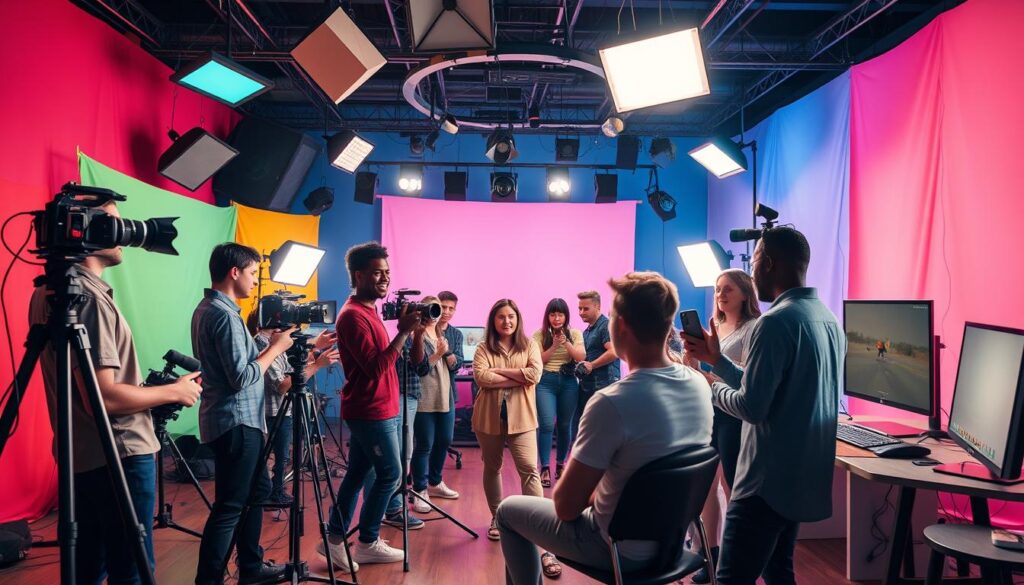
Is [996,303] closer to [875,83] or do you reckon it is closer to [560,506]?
[875,83]

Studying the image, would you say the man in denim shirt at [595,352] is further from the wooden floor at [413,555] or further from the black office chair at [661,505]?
the black office chair at [661,505]

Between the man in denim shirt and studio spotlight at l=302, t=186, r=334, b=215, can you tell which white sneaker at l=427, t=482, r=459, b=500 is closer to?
the man in denim shirt

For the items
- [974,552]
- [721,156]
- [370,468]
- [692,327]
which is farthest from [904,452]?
[721,156]

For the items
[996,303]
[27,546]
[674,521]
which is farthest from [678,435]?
[27,546]

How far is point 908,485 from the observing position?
1.91 m

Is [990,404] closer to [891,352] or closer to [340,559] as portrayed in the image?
[891,352]

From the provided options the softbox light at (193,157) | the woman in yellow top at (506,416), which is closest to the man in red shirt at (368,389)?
the woman in yellow top at (506,416)

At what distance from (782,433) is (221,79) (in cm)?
425

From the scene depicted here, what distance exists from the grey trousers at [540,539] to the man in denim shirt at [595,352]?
2442mm

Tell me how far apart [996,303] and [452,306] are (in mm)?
3465

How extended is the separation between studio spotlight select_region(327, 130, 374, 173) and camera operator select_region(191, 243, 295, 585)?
11.0ft

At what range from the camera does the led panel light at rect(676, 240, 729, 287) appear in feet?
19.5

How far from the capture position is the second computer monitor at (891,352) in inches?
94.3

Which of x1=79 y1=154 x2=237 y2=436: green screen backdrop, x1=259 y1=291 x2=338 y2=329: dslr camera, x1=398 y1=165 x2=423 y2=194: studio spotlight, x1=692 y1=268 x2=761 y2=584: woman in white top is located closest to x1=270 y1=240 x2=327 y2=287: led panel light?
x1=79 y1=154 x2=237 y2=436: green screen backdrop
